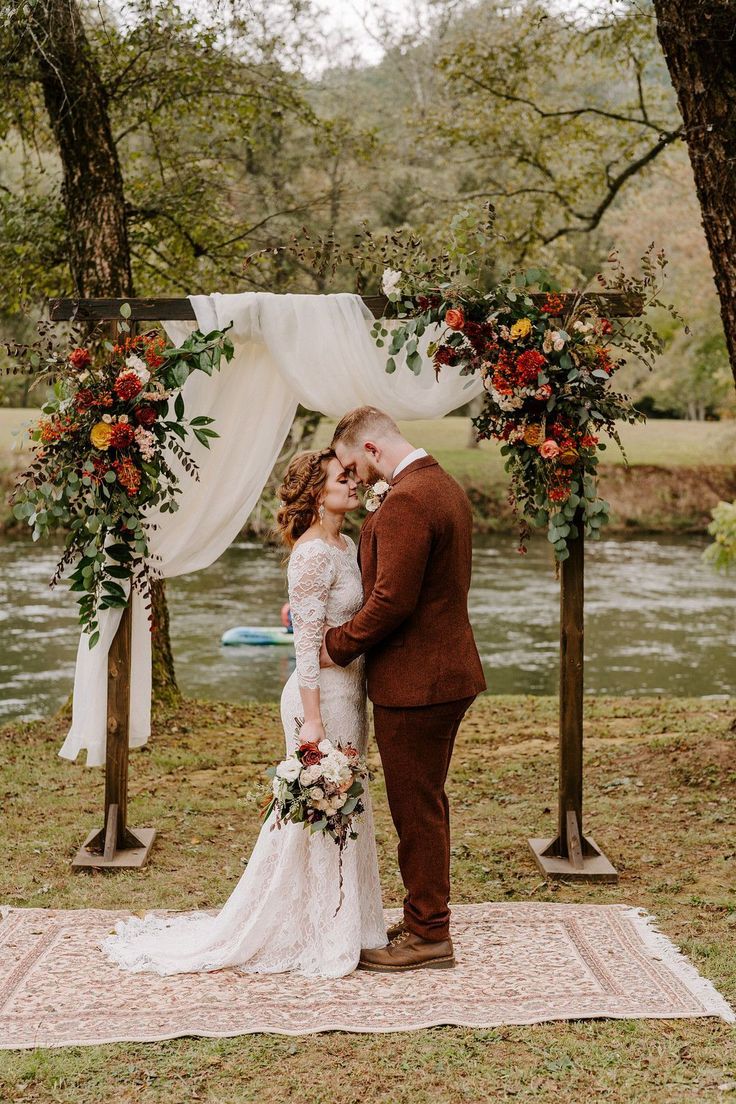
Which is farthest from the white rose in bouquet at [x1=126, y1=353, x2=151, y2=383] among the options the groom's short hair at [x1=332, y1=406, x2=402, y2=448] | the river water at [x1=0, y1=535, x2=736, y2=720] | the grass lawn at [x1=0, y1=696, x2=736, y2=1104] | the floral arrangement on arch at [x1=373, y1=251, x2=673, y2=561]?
the river water at [x1=0, y1=535, x2=736, y2=720]

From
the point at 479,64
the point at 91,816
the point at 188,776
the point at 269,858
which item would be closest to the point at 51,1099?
the point at 269,858

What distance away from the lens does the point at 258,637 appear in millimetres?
13922

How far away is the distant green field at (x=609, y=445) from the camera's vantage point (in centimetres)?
2348

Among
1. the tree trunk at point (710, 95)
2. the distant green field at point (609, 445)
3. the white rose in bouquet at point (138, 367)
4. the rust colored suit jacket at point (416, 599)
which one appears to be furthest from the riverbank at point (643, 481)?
the rust colored suit jacket at point (416, 599)

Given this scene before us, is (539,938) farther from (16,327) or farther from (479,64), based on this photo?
(16,327)

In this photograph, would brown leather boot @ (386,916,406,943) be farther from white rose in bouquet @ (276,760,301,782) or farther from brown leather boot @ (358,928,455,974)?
white rose in bouquet @ (276,760,301,782)

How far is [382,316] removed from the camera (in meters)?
5.27

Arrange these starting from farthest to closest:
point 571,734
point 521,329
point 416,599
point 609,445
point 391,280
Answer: point 609,445 < point 571,734 < point 391,280 < point 521,329 < point 416,599

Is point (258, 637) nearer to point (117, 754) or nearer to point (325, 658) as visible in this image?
point (117, 754)

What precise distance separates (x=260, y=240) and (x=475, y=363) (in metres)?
6.15

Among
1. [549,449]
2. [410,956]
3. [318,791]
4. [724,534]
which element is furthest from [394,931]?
[724,534]

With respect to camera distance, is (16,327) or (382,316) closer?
(382,316)

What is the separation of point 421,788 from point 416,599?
68cm

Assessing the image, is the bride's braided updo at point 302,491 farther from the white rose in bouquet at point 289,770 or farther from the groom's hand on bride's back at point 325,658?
the white rose in bouquet at point 289,770
